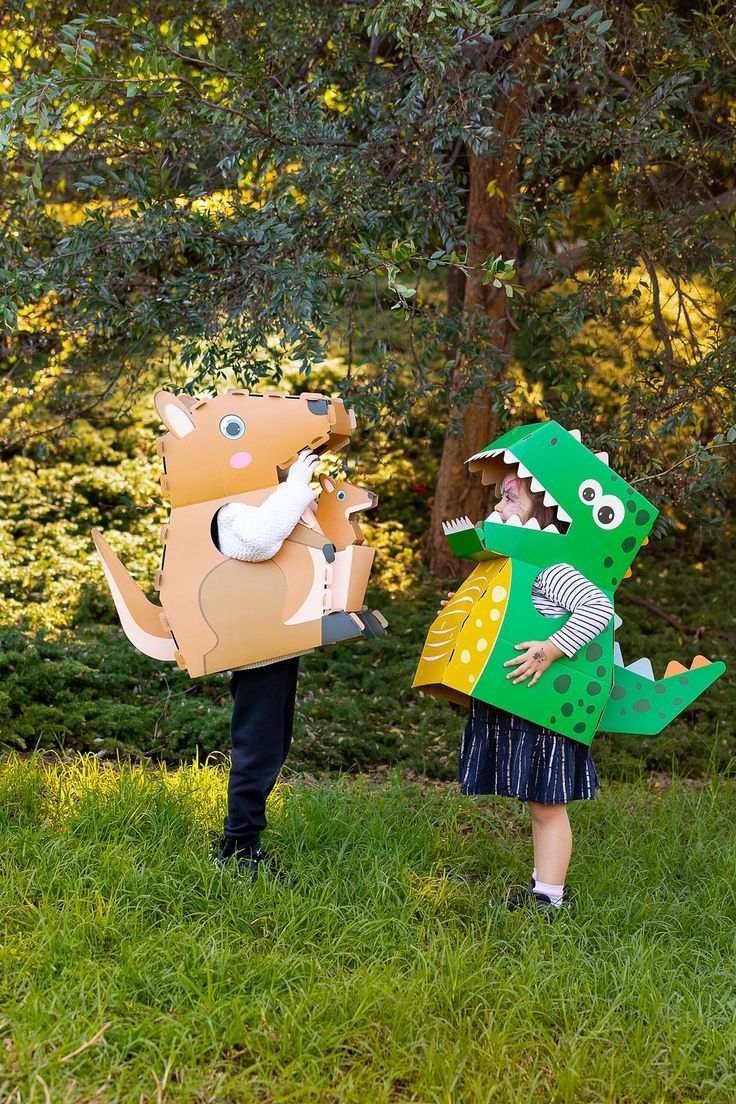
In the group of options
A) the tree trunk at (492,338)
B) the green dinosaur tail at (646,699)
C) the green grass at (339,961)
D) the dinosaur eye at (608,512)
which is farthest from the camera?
the tree trunk at (492,338)

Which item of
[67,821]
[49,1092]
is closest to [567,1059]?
[49,1092]

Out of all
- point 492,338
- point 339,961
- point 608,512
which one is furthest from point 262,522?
point 492,338

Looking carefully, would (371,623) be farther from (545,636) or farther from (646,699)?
(646,699)

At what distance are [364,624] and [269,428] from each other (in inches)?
27.0

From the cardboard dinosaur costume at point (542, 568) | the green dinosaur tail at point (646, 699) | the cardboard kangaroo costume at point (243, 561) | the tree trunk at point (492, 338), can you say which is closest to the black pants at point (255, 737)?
the cardboard kangaroo costume at point (243, 561)

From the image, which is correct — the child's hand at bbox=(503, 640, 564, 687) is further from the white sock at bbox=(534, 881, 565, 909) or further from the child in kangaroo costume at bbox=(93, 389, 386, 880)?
the white sock at bbox=(534, 881, 565, 909)

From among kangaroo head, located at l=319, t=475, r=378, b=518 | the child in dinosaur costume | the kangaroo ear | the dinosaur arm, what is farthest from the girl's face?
the kangaroo ear

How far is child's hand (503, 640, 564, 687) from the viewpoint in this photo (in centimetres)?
319

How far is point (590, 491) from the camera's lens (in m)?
3.29

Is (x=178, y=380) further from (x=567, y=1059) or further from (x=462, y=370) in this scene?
(x=567, y=1059)

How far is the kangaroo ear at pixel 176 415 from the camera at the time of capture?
131 inches

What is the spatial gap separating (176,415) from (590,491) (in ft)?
4.30

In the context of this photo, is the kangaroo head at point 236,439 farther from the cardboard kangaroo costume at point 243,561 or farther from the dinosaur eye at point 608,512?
the dinosaur eye at point 608,512

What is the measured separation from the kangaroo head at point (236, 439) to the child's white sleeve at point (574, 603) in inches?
32.8
